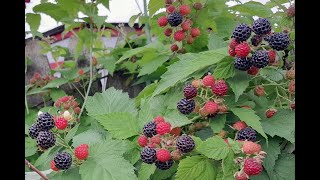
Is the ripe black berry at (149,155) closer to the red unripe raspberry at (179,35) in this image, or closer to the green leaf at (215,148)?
the green leaf at (215,148)

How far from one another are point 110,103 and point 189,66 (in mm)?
263

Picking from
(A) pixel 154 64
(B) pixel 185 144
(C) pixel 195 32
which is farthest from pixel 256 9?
(B) pixel 185 144

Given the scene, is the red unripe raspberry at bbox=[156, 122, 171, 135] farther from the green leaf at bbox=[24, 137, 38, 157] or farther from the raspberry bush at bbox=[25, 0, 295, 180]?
the green leaf at bbox=[24, 137, 38, 157]

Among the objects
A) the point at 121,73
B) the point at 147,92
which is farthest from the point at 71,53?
the point at 147,92

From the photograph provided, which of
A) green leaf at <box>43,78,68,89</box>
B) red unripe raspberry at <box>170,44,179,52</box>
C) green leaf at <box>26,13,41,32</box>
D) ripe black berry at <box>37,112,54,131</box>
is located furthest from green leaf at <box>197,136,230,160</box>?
green leaf at <box>26,13,41,32</box>

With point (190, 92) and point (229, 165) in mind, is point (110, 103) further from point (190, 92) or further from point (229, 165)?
point (229, 165)

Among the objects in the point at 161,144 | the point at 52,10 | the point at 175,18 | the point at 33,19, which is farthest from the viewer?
the point at 33,19

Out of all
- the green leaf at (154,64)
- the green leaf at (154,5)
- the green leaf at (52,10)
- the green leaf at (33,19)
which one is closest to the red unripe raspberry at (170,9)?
the green leaf at (154,5)

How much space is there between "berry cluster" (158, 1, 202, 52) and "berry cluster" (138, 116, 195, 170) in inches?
17.7

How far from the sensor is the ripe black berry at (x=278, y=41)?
0.95 meters

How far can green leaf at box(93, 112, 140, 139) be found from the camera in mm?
1042

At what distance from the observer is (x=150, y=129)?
0.95 metres

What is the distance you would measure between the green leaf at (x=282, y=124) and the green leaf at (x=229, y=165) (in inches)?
5.2
